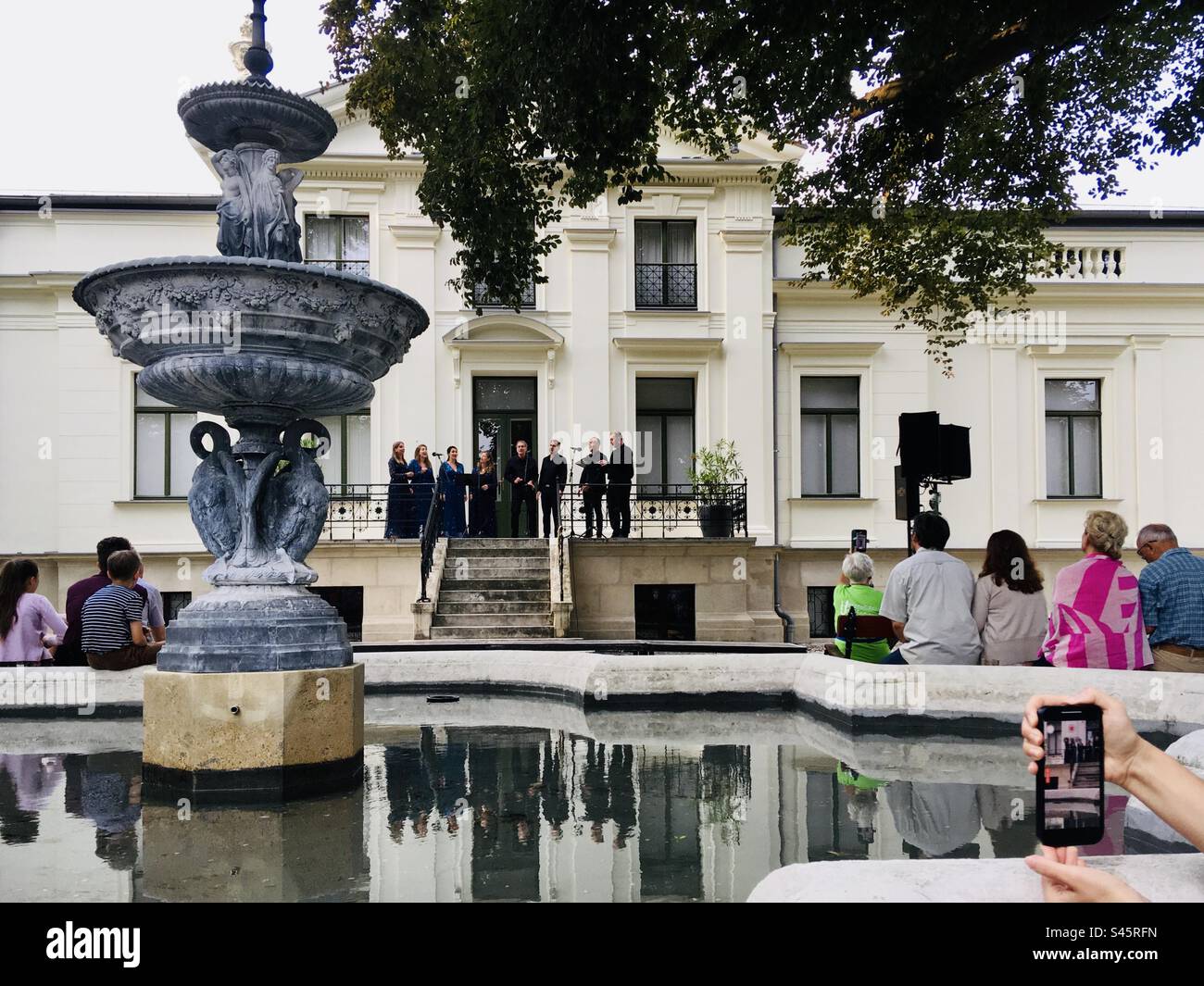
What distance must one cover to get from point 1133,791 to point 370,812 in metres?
3.34

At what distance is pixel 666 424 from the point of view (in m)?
21.9

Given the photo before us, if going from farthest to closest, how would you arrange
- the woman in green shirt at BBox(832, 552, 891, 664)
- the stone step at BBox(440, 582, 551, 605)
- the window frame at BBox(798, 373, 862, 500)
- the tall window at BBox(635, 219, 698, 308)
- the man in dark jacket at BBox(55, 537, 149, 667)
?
the window frame at BBox(798, 373, 862, 500), the tall window at BBox(635, 219, 698, 308), the stone step at BBox(440, 582, 551, 605), the woman in green shirt at BBox(832, 552, 891, 664), the man in dark jacket at BBox(55, 537, 149, 667)

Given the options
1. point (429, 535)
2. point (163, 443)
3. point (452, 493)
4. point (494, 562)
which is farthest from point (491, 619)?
point (163, 443)

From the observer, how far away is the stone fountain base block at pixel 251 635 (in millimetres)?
4957

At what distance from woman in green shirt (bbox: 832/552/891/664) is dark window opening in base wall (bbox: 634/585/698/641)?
11.9 metres

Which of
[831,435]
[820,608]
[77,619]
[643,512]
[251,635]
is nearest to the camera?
[251,635]

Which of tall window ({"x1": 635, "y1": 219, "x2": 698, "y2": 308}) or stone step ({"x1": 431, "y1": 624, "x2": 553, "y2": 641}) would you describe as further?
tall window ({"x1": 635, "y1": 219, "x2": 698, "y2": 308})

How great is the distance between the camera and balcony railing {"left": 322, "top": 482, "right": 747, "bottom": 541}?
19.4 metres

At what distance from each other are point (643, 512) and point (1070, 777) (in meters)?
18.6

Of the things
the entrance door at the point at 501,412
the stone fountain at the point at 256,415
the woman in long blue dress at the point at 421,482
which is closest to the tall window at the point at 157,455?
the woman in long blue dress at the point at 421,482

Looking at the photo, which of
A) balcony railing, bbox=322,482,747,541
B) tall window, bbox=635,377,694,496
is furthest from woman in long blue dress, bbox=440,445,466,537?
tall window, bbox=635,377,694,496

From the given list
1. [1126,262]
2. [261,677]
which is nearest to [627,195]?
[261,677]

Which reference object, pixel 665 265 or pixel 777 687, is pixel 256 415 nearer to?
pixel 777 687

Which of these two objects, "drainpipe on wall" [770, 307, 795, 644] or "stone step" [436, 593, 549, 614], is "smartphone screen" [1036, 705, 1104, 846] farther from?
"drainpipe on wall" [770, 307, 795, 644]
